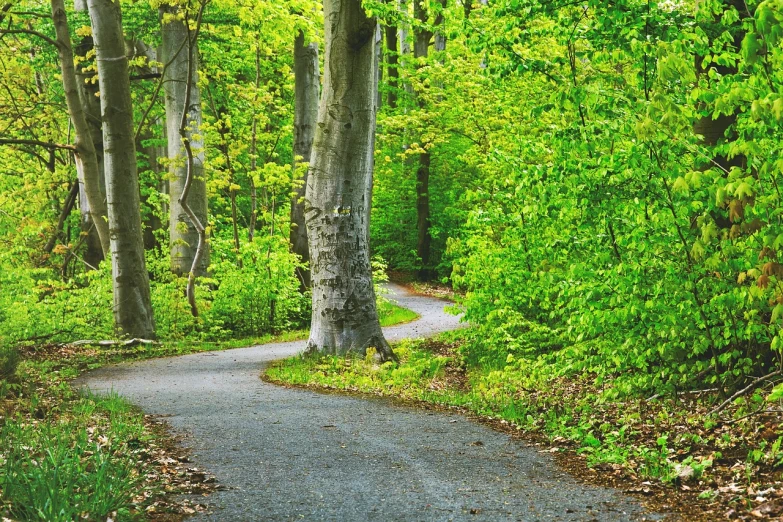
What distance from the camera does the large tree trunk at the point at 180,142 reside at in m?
15.4

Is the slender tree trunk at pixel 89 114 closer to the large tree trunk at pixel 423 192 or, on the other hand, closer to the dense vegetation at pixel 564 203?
the dense vegetation at pixel 564 203

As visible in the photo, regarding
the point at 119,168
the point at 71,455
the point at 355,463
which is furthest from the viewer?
the point at 119,168

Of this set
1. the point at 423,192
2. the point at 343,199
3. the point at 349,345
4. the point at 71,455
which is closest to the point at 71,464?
the point at 71,455

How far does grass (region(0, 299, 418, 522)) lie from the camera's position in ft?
12.9

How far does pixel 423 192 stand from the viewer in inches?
1072

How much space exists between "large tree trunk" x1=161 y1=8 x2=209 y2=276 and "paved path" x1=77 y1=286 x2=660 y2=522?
22.1 ft

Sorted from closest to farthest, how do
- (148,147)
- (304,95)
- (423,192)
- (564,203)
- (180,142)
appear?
1. (564,203)
2. (180,142)
3. (304,95)
4. (148,147)
5. (423,192)

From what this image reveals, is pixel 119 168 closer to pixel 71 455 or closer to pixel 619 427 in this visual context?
pixel 71 455

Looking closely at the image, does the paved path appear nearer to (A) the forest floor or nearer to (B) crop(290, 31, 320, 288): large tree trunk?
(A) the forest floor

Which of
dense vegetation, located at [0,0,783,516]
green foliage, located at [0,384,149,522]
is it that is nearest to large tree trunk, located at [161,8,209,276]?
dense vegetation, located at [0,0,783,516]

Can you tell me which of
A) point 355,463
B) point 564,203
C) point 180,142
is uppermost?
point 180,142

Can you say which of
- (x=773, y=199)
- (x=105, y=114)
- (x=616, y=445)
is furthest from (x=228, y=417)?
(x=105, y=114)

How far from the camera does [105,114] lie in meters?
12.9

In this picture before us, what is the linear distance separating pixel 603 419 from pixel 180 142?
1154cm
